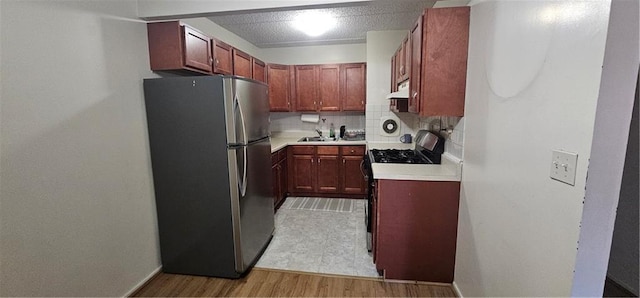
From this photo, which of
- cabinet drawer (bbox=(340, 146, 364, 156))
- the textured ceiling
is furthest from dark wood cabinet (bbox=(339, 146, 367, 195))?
the textured ceiling

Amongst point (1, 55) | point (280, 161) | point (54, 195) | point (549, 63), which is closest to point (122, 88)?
point (1, 55)

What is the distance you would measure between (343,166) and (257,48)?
236 centimetres

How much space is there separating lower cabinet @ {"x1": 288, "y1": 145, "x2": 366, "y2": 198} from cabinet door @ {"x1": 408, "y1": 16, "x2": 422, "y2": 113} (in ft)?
5.83

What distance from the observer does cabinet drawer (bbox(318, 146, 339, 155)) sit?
12.3 ft

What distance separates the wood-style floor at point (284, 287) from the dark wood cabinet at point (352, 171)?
1830 millimetres

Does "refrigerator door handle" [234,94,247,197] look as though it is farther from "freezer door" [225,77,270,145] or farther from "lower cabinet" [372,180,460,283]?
"lower cabinet" [372,180,460,283]

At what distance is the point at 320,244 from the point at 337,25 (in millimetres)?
2573

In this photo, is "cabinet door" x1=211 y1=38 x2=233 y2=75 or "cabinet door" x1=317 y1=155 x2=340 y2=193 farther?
"cabinet door" x1=317 y1=155 x2=340 y2=193

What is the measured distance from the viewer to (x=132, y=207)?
1.89 meters

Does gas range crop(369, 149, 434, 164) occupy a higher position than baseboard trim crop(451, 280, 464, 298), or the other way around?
gas range crop(369, 149, 434, 164)

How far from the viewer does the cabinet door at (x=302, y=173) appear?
384 cm

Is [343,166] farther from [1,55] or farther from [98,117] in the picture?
[1,55]

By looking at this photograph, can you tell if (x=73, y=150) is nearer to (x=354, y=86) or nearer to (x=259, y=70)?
(x=259, y=70)

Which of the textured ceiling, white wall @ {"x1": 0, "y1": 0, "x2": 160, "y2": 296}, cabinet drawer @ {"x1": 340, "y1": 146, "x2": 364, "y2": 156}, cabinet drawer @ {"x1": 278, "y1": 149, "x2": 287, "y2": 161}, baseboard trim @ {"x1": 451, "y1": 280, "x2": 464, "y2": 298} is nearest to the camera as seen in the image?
white wall @ {"x1": 0, "y1": 0, "x2": 160, "y2": 296}
